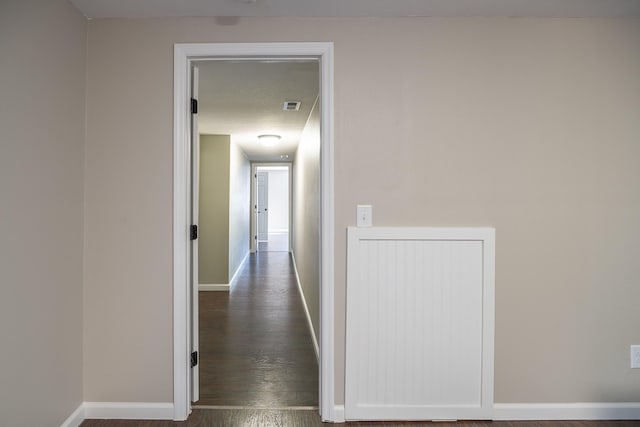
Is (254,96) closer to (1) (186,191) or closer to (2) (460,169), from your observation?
(1) (186,191)

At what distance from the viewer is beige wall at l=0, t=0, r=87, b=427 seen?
1482 millimetres

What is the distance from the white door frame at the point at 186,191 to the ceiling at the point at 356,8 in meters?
0.16

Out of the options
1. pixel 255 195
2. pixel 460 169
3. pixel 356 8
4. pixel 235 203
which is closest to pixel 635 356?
pixel 460 169

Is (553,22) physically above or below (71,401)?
above

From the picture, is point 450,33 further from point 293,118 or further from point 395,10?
point 293,118

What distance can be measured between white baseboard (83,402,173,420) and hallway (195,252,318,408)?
9.0 inches

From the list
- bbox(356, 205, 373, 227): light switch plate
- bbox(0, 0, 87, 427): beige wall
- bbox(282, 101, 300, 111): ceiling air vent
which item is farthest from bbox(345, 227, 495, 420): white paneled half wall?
bbox(282, 101, 300, 111): ceiling air vent

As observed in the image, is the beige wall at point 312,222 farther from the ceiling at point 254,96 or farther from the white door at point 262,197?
the white door at point 262,197

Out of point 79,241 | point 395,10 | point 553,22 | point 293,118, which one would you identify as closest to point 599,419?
point 553,22

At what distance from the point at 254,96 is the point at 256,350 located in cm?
223

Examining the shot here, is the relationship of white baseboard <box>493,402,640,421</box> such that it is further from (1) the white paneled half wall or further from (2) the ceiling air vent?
(2) the ceiling air vent

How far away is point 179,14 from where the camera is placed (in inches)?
78.5

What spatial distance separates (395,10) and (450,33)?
0.34 meters

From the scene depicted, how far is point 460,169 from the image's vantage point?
6.77ft
